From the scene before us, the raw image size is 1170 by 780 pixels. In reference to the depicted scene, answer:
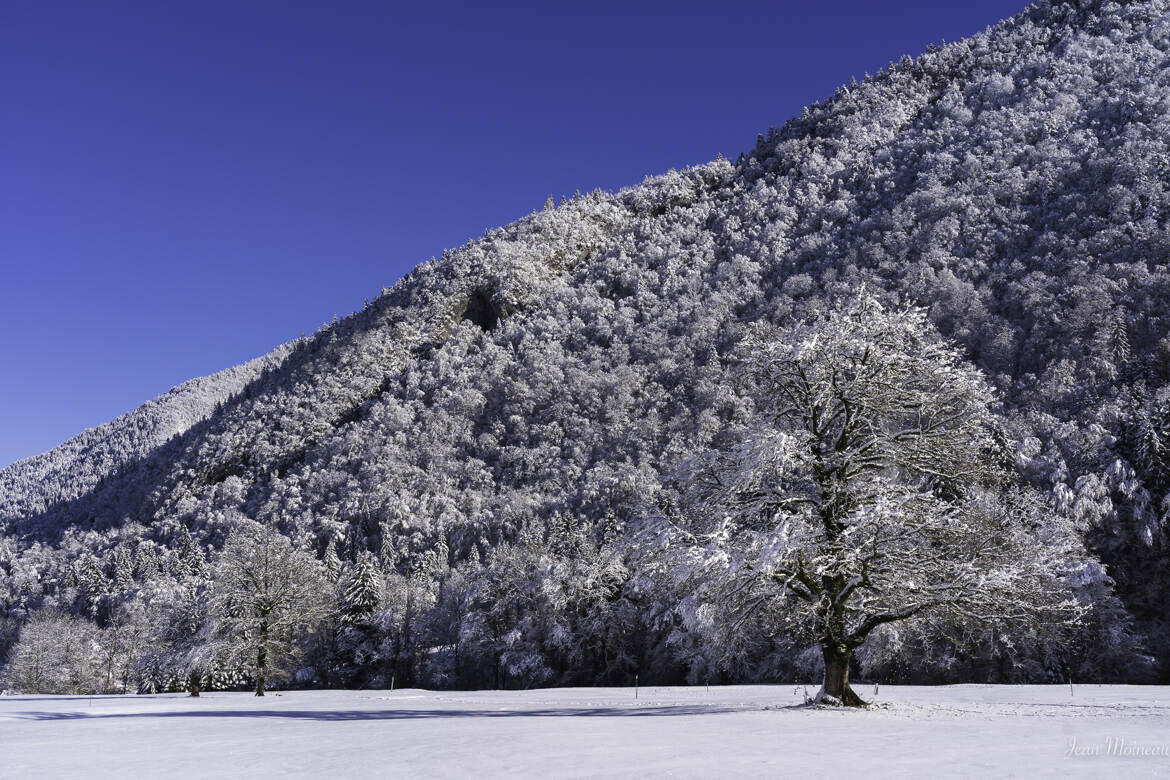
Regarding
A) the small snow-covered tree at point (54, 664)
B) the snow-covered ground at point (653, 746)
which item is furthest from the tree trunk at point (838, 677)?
the small snow-covered tree at point (54, 664)

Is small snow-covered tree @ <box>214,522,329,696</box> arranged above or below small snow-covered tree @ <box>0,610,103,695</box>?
above

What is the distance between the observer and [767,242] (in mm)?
189500

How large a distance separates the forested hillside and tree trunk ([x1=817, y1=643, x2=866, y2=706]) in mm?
2366

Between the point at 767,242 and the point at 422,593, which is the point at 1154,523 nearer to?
the point at 422,593

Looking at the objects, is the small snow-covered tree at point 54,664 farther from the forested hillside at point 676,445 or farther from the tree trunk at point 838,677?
the tree trunk at point 838,677

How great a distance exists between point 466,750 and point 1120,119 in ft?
608

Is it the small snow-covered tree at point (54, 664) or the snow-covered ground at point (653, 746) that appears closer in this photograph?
the snow-covered ground at point (653, 746)

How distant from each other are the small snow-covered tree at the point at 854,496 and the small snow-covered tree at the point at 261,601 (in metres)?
27.4

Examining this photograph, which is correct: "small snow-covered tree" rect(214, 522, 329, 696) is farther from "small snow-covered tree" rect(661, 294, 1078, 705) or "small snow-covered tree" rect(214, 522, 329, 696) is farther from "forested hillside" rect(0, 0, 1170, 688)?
"small snow-covered tree" rect(661, 294, 1078, 705)

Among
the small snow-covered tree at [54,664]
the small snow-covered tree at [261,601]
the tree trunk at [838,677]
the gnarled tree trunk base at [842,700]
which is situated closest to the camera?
the gnarled tree trunk base at [842,700]

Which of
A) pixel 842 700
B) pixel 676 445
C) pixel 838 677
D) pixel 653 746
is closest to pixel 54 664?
pixel 838 677

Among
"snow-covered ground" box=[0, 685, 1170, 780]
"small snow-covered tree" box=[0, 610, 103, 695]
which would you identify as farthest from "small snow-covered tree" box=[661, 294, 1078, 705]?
"small snow-covered tree" box=[0, 610, 103, 695]

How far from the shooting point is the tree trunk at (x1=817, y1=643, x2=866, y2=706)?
16.4 meters

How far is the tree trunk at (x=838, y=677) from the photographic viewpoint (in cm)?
1642
